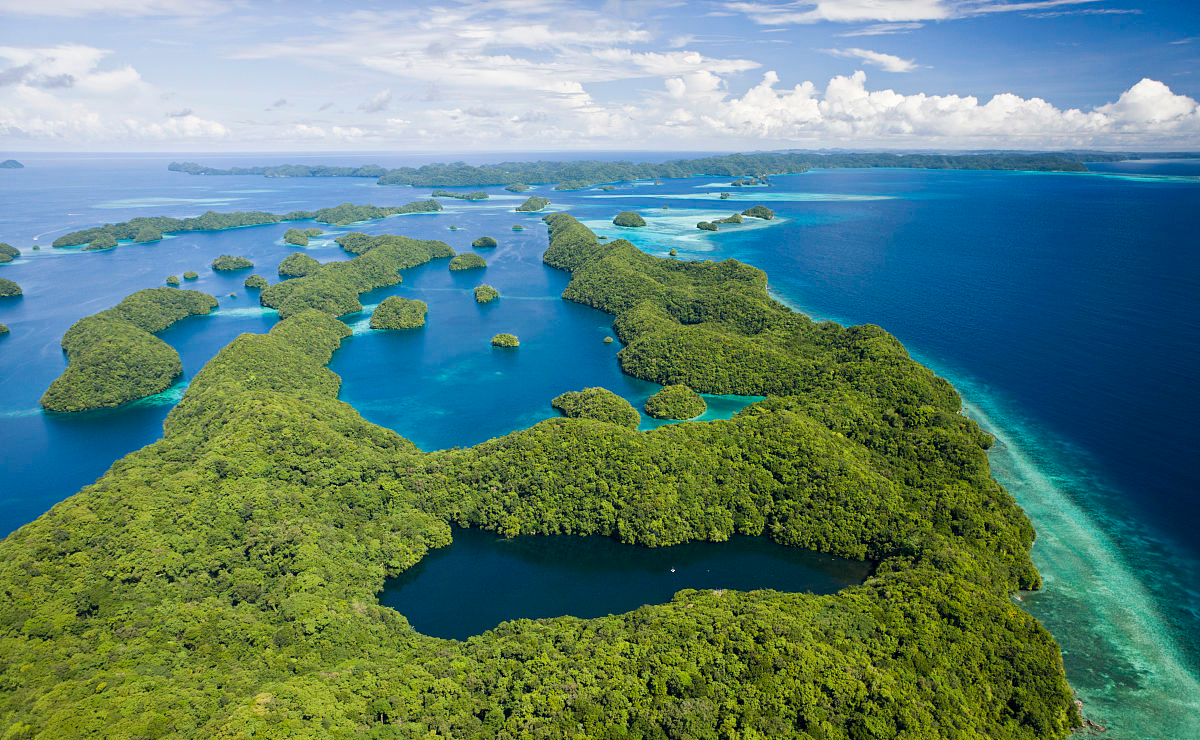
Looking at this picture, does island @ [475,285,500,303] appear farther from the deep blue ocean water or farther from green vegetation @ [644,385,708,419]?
green vegetation @ [644,385,708,419]

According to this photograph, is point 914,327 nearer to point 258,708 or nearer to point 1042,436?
point 1042,436

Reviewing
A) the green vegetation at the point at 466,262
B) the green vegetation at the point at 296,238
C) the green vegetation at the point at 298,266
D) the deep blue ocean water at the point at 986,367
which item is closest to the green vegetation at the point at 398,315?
the deep blue ocean water at the point at 986,367

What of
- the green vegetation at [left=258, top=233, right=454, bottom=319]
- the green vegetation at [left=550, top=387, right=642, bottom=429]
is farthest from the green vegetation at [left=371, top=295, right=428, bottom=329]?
the green vegetation at [left=550, top=387, right=642, bottom=429]

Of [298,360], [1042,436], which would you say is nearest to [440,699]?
[298,360]

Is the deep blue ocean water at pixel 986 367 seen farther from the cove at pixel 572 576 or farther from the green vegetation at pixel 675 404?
the cove at pixel 572 576

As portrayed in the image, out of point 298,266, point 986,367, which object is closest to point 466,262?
point 298,266

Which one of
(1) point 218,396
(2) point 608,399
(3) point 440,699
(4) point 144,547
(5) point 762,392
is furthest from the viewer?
(5) point 762,392
